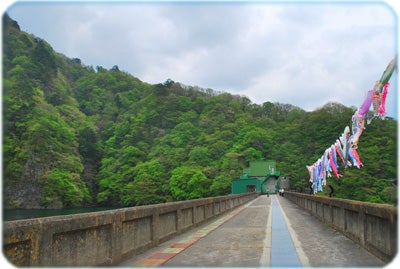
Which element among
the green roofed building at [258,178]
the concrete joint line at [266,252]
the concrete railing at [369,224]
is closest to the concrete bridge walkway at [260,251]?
the concrete joint line at [266,252]

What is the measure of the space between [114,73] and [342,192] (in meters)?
111

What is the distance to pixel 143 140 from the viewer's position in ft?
351

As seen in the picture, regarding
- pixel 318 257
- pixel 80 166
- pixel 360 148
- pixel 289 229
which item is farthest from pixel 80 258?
pixel 80 166

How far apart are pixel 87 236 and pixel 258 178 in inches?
3124

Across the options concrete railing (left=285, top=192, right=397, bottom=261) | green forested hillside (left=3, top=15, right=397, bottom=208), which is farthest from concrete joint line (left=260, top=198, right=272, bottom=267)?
green forested hillside (left=3, top=15, right=397, bottom=208)

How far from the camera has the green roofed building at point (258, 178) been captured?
76.0 m

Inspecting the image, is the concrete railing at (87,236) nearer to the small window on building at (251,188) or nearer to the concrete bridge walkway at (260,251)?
the concrete bridge walkway at (260,251)

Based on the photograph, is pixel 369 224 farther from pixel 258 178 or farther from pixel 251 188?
pixel 258 178

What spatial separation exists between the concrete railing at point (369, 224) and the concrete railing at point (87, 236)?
419cm

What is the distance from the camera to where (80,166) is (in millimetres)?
76750

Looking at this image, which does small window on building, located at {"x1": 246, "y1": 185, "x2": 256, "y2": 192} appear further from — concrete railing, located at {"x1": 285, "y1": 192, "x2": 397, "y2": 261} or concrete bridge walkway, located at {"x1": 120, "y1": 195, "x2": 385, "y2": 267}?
concrete bridge walkway, located at {"x1": 120, "y1": 195, "x2": 385, "y2": 267}

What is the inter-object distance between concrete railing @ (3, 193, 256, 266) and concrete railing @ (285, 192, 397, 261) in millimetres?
4188

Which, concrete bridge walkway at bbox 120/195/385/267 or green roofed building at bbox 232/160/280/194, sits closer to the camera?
concrete bridge walkway at bbox 120/195/385/267

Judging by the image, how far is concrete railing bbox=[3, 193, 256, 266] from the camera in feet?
13.7
